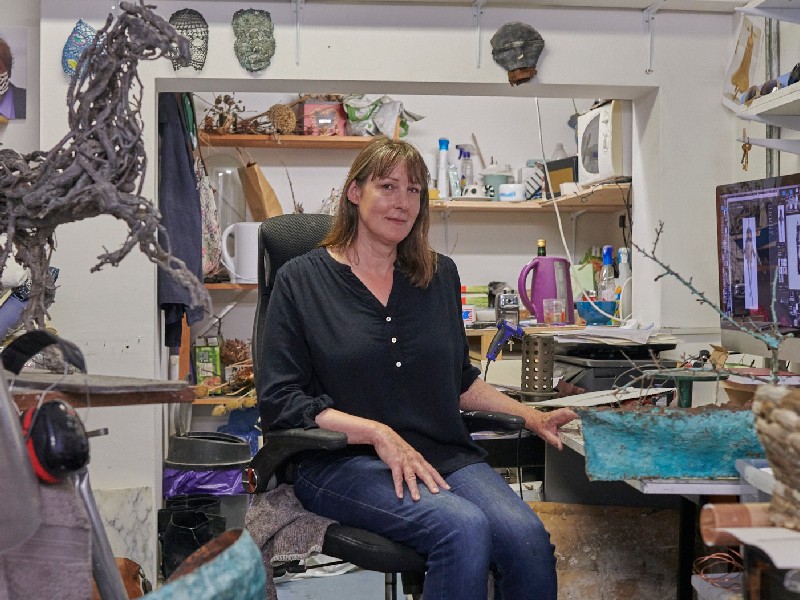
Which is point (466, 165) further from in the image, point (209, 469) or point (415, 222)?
point (415, 222)

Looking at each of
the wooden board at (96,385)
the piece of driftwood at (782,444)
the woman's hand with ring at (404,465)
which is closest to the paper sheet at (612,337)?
the woman's hand with ring at (404,465)

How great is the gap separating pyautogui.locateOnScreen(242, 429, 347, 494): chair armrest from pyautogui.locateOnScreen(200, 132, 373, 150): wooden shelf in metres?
2.37

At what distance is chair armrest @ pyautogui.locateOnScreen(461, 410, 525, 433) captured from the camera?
192 cm

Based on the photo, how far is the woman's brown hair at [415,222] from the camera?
200cm

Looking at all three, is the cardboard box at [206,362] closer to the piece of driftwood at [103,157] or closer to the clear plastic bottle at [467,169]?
the clear plastic bottle at [467,169]

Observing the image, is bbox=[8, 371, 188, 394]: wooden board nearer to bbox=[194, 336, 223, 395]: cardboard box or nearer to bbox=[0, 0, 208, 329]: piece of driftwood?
bbox=[0, 0, 208, 329]: piece of driftwood

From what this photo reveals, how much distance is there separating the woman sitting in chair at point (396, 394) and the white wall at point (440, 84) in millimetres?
840


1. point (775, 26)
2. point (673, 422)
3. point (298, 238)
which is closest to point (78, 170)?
point (673, 422)

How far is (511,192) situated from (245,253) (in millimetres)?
1242

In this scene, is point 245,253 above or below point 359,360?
above

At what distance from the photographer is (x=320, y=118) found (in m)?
4.05

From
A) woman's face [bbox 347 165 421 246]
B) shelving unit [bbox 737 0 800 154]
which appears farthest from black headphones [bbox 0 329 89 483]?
shelving unit [bbox 737 0 800 154]

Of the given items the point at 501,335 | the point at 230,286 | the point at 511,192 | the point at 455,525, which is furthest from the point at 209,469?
the point at 455,525

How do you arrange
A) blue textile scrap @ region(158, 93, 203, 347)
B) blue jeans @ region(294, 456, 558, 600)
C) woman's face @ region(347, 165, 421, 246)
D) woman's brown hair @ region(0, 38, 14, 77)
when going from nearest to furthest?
blue jeans @ region(294, 456, 558, 600) < woman's face @ region(347, 165, 421, 246) < woman's brown hair @ region(0, 38, 14, 77) < blue textile scrap @ region(158, 93, 203, 347)
